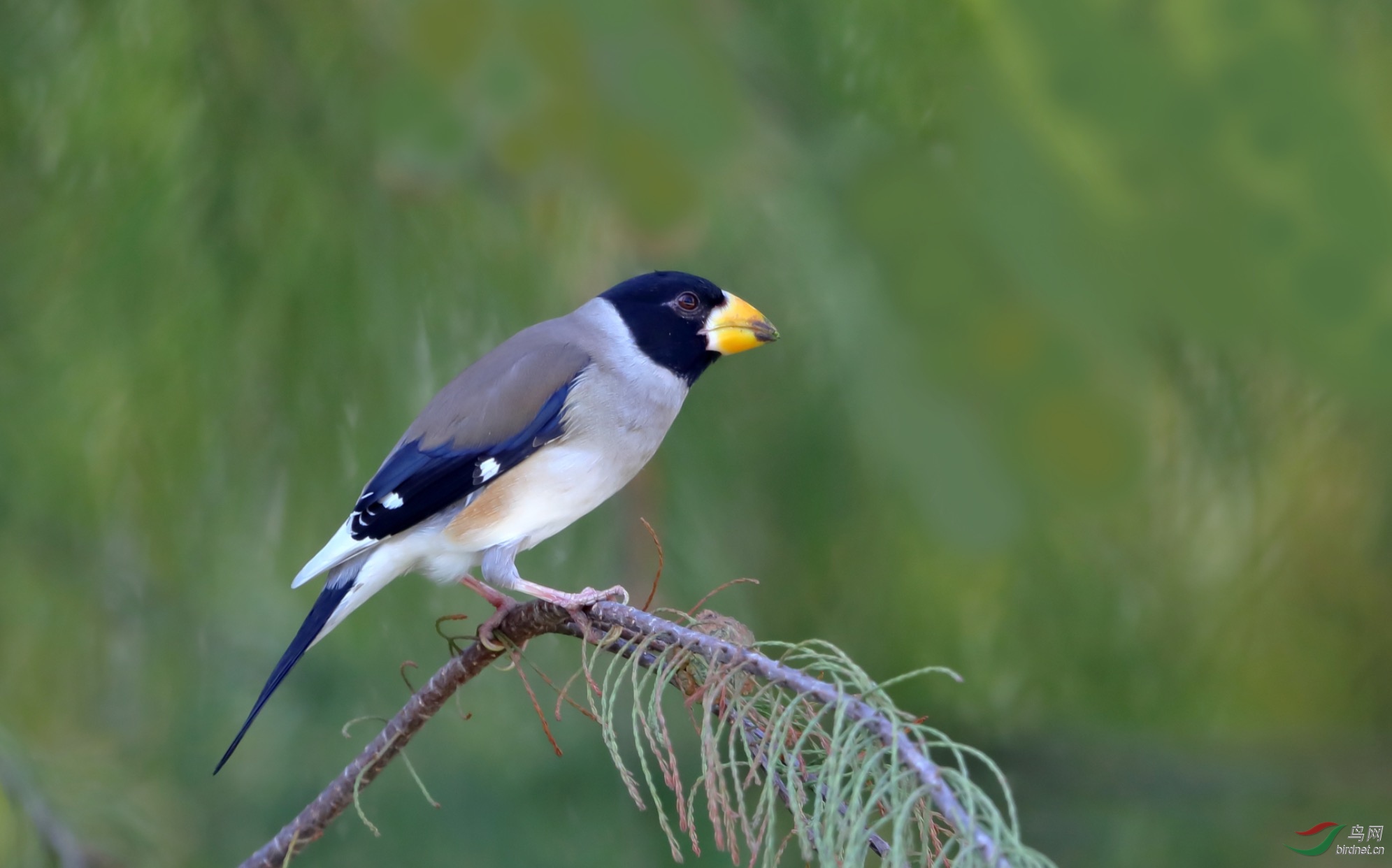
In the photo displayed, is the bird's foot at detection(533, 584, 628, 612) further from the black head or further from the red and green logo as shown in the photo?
the red and green logo

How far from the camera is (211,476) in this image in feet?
4.95

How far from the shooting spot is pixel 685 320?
1.56 m

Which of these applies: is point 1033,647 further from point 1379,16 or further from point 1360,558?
point 1379,16

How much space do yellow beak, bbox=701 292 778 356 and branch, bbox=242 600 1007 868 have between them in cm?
44

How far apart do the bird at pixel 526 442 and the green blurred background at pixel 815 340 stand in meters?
0.06

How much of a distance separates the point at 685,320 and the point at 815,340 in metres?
0.17

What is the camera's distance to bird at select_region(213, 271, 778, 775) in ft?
4.64

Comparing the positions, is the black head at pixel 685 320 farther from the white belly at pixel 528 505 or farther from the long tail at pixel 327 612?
the long tail at pixel 327 612

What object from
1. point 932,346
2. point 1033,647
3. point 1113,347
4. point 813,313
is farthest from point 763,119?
point 1033,647

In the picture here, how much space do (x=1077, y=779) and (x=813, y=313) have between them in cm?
75

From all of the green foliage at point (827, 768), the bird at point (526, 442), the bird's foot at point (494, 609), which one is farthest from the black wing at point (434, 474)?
the green foliage at point (827, 768)

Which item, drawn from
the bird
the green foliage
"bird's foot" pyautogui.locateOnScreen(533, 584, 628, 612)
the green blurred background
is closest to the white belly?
the bird

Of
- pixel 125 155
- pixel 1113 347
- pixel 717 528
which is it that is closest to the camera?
pixel 1113 347

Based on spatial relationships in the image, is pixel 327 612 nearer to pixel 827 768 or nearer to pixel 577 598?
pixel 577 598
